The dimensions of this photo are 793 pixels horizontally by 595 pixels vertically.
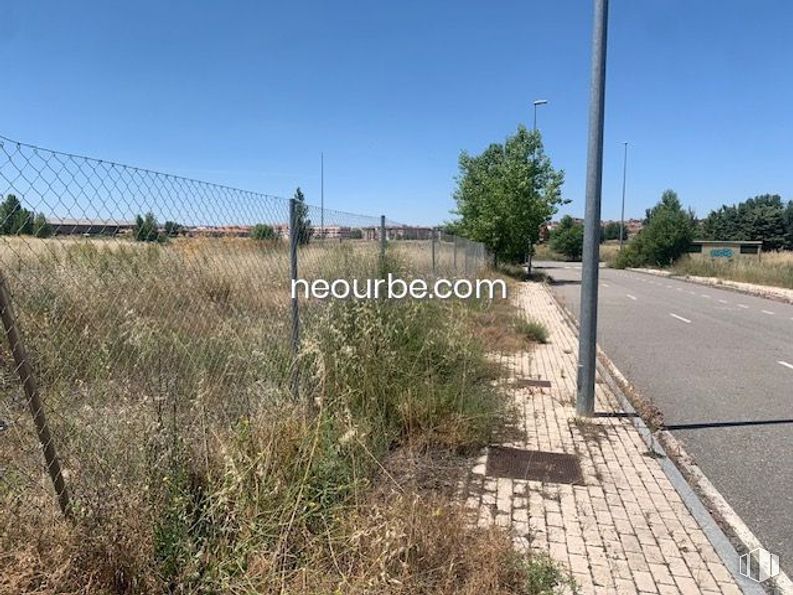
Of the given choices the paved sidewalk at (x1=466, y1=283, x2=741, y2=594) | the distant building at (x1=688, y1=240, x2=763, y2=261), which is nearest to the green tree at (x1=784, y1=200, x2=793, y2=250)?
the distant building at (x1=688, y1=240, x2=763, y2=261)

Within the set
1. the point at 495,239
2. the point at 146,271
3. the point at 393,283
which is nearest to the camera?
the point at 146,271

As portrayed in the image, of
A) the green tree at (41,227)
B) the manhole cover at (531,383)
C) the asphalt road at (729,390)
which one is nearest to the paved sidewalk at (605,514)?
the asphalt road at (729,390)

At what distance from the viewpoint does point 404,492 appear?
3.45 metres

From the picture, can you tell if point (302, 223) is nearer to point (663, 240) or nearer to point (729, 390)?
point (729, 390)

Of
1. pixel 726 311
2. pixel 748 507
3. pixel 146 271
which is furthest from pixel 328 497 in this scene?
pixel 726 311

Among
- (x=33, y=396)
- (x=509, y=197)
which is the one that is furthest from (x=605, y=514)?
(x=509, y=197)

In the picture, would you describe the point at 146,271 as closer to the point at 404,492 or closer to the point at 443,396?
the point at 404,492

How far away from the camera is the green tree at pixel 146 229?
2.83 metres

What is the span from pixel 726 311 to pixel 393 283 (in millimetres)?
12983

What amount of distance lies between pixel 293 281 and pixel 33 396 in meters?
2.45

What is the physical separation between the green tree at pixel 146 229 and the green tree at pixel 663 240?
51283mm

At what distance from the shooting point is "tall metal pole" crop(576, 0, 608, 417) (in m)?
5.58

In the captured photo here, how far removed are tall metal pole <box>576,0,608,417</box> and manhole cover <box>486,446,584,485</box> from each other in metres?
1.22

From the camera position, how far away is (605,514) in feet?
12.5
